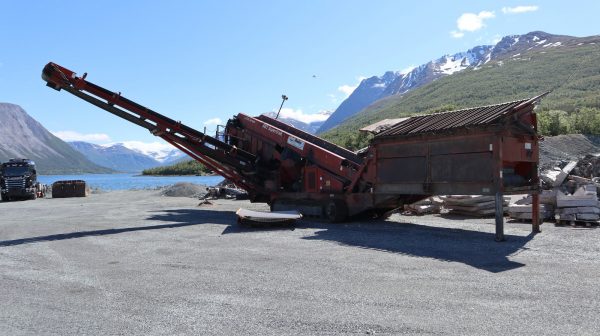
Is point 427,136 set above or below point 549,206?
above

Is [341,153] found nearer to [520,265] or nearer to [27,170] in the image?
[520,265]

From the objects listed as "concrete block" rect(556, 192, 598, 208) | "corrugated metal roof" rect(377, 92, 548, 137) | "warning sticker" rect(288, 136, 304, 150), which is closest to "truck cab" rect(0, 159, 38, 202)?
"warning sticker" rect(288, 136, 304, 150)

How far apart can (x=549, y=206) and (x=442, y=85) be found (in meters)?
150

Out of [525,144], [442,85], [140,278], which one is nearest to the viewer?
[140,278]

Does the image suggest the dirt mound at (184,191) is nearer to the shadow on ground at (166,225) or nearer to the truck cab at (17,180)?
the truck cab at (17,180)

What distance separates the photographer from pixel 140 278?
737 centimetres

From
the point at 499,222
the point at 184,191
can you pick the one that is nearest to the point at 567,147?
the point at 499,222

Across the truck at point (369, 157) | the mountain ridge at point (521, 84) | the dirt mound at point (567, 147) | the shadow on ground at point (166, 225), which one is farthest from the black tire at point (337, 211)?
the mountain ridge at point (521, 84)

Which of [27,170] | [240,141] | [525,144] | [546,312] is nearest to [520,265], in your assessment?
[546,312]

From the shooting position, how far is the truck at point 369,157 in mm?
11055

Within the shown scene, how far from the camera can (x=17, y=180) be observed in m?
32.2

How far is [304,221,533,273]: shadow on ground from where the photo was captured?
859cm

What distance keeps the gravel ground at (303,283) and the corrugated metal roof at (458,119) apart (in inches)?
102

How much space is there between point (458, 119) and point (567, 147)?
16160 mm
